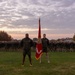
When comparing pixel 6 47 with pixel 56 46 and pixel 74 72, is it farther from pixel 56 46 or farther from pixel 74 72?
pixel 74 72

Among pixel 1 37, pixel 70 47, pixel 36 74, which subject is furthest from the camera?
pixel 1 37

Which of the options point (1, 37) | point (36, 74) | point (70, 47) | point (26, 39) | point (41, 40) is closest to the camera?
point (36, 74)

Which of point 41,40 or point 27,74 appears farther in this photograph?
point 41,40

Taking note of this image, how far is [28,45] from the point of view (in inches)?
787

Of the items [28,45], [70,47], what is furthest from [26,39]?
[70,47]

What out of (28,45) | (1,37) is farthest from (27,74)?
(1,37)

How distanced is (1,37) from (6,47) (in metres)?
32.2

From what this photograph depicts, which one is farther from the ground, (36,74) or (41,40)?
(41,40)

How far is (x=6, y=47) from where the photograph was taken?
47531mm

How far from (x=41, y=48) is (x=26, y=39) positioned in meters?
2.67

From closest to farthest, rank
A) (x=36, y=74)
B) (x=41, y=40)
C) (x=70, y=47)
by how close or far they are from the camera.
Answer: (x=36, y=74) → (x=41, y=40) → (x=70, y=47)

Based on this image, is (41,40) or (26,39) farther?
(41,40)

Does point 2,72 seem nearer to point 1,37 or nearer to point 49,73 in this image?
point 49,73

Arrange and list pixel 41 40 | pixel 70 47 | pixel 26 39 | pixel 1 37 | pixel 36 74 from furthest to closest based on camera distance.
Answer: pixel 1 37
pixel 70 47
pixel 41 40
pixel 26 39
pixel 36 74
